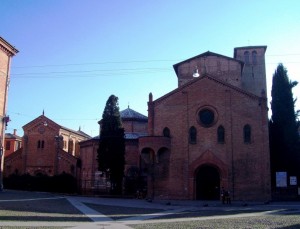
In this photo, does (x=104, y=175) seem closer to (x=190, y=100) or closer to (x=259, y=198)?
(x=190, y=100)

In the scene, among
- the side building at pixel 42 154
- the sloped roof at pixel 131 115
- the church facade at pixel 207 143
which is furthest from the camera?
the sloped roof at pixel 131 115

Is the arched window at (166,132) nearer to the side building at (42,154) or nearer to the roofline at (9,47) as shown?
the side building at (42,154)

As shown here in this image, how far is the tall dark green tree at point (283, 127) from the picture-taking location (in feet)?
114

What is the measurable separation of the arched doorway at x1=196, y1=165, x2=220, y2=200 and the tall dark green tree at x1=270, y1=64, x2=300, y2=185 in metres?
6.32

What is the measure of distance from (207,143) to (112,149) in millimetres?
10242

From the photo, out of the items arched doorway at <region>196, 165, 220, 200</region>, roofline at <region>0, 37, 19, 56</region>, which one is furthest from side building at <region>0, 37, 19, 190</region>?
arched doorway at <region>196, 165, 220, 200</region>

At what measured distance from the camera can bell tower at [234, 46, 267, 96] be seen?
48.7 meters

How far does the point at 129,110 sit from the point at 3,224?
33.6m

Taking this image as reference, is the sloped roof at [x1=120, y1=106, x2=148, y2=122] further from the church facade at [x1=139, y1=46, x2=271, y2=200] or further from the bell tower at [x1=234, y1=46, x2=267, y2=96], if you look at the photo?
the bell tower at [x1=234, y1=46, x2=267, y2=96]

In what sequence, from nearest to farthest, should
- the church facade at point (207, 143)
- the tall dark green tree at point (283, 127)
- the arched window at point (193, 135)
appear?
the church facade at point (207, 143) < the arched window at point (193, 135) < the tall dark green tree at point (283, 127)

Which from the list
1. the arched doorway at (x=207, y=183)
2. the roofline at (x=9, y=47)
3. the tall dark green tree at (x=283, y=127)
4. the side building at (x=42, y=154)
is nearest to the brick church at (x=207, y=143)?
the arched doorway at (x=207, y=183)

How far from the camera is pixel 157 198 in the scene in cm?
3256

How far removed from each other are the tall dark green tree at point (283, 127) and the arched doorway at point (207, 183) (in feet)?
20.7

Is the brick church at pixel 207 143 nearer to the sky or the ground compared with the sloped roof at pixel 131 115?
nearer to the ground
